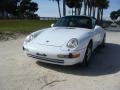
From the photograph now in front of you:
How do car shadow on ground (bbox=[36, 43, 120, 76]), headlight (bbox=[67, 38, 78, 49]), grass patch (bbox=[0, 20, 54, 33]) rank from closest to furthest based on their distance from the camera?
headlight (bbox=[67, 38, 78, 49])
car shadow on ground (bbox=[36, 43, 120, 76])
grass patch (bbox=[0, 20, 54, 33])

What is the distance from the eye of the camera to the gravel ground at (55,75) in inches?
179

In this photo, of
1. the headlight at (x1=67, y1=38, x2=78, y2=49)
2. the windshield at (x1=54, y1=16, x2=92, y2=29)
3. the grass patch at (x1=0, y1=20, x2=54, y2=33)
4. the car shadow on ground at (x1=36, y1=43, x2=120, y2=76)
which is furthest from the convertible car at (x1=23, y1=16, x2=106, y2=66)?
the grass patch at (x1=0, y1=20, x2=54, y2=33)

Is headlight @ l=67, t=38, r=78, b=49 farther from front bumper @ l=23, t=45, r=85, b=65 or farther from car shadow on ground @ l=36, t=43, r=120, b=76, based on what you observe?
car shadow on ground @ l=36, t=43, r=120, b=76

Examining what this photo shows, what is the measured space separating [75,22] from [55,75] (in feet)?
8.53

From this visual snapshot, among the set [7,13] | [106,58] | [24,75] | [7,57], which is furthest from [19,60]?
[7,13]

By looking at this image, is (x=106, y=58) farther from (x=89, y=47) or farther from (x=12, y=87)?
(x=12, y=87)

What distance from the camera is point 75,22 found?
7.26 meters

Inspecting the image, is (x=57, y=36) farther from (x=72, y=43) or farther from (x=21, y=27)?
(x=21, y=27)

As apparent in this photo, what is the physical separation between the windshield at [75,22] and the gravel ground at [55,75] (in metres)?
1.17

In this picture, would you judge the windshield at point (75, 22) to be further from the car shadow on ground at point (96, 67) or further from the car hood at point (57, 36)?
the car shadow on ground at point (96, 67)

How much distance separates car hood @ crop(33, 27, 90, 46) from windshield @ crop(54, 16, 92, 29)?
2.47 feet

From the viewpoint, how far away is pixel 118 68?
237 inches

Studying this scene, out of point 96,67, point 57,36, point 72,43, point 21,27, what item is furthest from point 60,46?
point 21,27

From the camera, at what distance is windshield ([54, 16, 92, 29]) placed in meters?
7.11
